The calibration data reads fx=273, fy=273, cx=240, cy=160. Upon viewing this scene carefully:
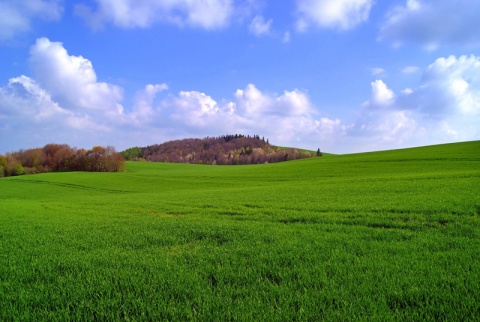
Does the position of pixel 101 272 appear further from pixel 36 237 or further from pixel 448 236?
pixel 448 236

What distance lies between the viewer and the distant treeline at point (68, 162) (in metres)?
88.3

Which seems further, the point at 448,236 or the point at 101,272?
the point at 448,236

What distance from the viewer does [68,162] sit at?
308 ft

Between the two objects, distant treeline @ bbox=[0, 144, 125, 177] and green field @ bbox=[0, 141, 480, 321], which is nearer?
Result: green field @ bbox=[0, 141, 480, 321]

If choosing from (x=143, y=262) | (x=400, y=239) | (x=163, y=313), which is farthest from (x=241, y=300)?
(x=400, y=239)

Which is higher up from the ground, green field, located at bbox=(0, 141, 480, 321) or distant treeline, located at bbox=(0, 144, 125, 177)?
distant treeline, located at bbox=(0, 144, 125, 177)

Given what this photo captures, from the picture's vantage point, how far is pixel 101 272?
6.08m

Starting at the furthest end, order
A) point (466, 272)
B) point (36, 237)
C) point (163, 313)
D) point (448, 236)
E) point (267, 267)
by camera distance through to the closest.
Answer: point (36, 237), point (448, 236), point (267, 267), point (466, 272), point (163, 313)

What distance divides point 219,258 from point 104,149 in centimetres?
9512

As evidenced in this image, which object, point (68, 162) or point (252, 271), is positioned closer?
point (252, 271)

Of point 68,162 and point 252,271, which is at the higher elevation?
point 68,162

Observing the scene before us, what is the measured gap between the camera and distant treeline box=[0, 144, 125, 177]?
88.3 m

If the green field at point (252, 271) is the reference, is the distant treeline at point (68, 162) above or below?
above

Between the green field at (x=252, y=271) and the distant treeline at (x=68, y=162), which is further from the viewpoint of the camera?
Result: the distant treeline at (x=68, y=162)
